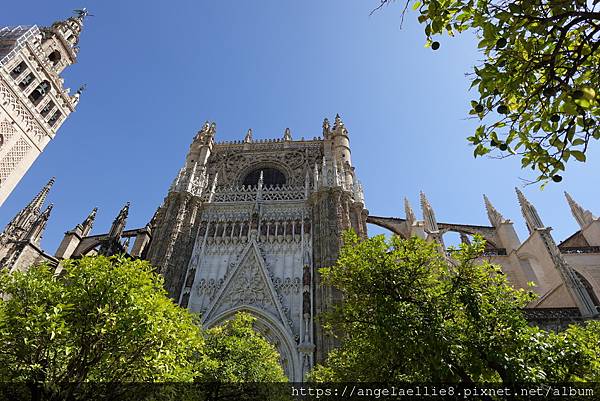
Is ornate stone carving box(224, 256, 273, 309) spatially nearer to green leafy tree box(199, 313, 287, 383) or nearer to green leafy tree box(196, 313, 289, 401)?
green leafy tree box(199, 313, 287, 383)

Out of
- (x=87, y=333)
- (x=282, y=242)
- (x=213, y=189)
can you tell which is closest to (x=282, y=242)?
(x=282, y=242)

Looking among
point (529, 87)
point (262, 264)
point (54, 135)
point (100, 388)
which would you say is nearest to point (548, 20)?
point (529, 87)

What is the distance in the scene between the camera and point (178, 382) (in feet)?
24.2

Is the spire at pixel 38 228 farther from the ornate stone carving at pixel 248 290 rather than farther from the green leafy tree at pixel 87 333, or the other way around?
the green leafy tree at pixel 87 333

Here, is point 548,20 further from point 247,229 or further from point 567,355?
point 247,229

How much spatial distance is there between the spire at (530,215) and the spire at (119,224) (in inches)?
936

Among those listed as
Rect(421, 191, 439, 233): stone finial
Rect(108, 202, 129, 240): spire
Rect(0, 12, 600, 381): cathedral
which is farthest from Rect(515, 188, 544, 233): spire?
Rect(108, 202, 129, 240): spire

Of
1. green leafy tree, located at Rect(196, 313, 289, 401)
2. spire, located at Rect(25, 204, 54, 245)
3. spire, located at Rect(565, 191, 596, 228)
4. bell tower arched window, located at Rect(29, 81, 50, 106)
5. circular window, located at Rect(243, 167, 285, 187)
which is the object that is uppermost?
A: bell tower arched window, located at Rect(29, 81, 50, 106)

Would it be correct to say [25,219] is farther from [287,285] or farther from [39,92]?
[287,285]

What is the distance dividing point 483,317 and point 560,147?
3990 mm

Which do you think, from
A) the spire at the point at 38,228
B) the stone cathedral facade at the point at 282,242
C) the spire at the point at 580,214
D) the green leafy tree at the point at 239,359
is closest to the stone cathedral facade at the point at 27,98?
the spire at the point at 38,228

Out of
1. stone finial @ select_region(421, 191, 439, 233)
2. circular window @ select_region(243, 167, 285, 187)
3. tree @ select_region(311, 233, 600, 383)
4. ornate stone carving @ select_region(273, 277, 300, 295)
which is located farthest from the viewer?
circular window @ select_region(243, 167, 285, 187)

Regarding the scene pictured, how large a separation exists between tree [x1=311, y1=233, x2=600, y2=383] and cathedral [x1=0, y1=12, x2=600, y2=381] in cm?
749

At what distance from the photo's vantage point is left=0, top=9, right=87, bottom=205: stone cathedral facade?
750 inches
